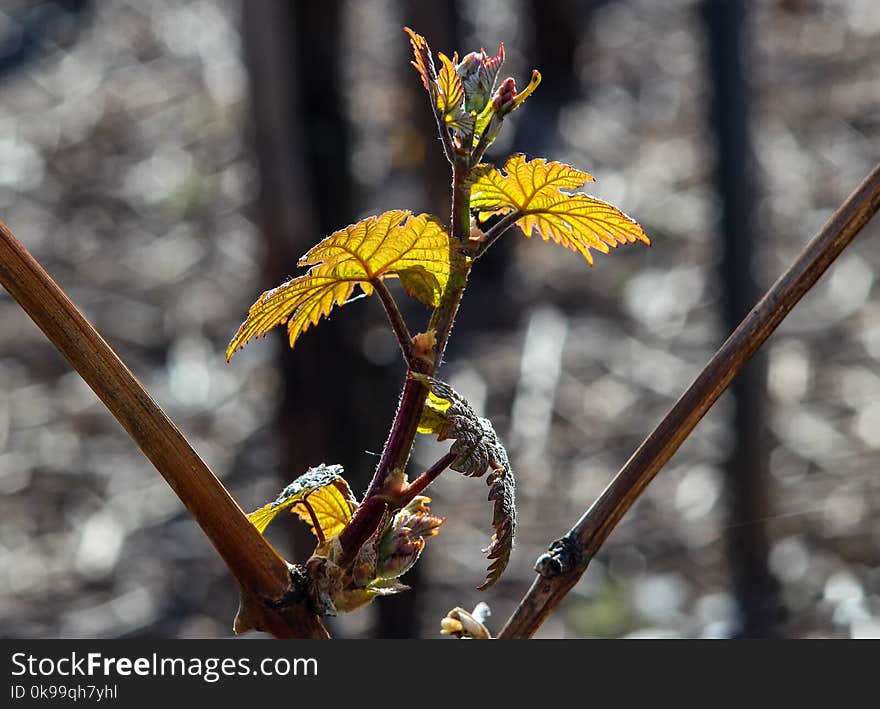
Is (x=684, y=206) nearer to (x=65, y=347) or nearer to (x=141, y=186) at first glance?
(x=141, y=186)

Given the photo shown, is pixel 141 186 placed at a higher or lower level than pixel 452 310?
higher

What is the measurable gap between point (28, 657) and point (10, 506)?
2.67 m

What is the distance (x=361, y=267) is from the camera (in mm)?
553

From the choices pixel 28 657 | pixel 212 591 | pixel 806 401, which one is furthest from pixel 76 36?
pixel 28 657

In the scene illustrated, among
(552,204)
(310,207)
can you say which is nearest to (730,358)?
(552,204)

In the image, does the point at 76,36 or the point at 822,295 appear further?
the point at 76,36

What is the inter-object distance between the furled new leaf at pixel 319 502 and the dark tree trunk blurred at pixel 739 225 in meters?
1.62

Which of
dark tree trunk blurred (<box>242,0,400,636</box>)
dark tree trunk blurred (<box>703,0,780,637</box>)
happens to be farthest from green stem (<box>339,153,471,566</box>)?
dark tree trunk blurred (<box>703,0,780,637</box>)

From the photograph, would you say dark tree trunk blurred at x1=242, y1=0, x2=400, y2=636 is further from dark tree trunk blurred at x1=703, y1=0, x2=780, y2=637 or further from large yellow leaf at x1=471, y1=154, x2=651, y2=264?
large yellow leaf at x1=471, y1=154, x2=651, y2=264

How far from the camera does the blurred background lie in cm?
217

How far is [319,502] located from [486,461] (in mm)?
127

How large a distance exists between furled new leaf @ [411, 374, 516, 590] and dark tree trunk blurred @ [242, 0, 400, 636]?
1.52 metres

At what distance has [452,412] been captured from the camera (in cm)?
52

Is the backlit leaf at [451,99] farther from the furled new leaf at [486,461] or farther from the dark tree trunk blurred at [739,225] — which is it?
the dark tree trunk blurred at [739,225]
